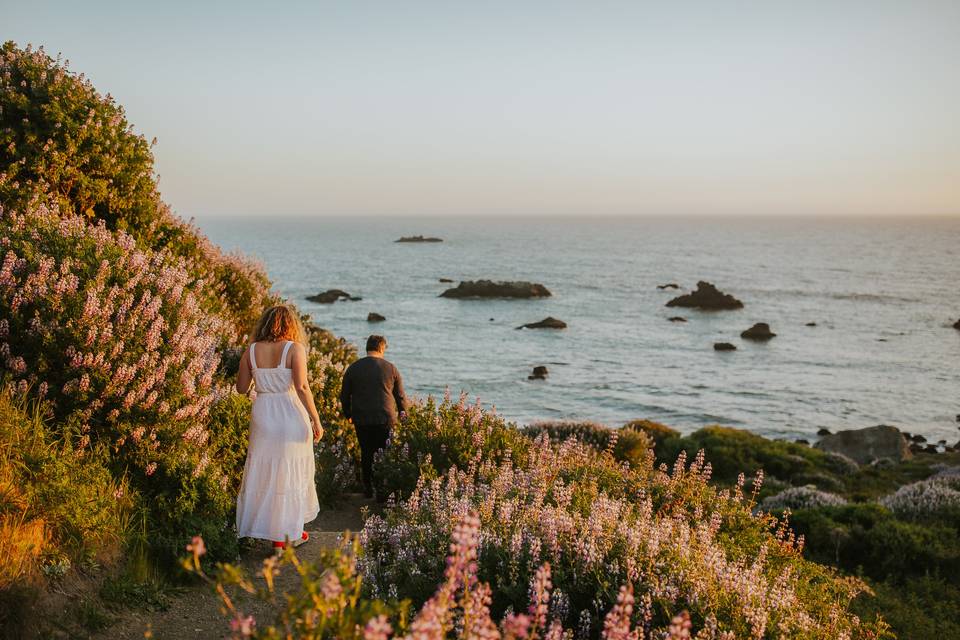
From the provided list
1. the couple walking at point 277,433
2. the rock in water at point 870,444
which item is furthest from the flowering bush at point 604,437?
the rock in water at point 870,444

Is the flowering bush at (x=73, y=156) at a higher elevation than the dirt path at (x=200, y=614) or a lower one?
higher

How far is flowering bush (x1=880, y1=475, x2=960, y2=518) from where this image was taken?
14.5 meters

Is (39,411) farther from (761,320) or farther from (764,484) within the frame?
(761,320)

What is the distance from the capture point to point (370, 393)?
392 inches

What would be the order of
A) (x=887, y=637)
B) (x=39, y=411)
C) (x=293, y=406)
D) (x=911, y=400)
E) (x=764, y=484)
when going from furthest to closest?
(x=911, y=400), (x=764, y=484), (x=887, y=637), (x=293, y=406), (x=39, y=411)

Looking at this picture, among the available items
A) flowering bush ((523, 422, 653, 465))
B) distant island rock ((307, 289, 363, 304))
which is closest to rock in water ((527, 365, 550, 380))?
flowering bush ((523, 422, 653, 465))

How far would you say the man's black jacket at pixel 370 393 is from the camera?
997 cm

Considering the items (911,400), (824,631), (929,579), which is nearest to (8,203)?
(824,631)

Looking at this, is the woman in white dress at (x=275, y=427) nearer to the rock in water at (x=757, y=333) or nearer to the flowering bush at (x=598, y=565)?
the flowering bush at (x=598, y=565)

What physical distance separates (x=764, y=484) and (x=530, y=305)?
60272mm

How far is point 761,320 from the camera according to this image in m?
70.6

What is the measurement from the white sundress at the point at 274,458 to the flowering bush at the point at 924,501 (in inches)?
504

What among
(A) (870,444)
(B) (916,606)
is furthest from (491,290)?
(B) (916,606)

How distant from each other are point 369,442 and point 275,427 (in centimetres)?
344
